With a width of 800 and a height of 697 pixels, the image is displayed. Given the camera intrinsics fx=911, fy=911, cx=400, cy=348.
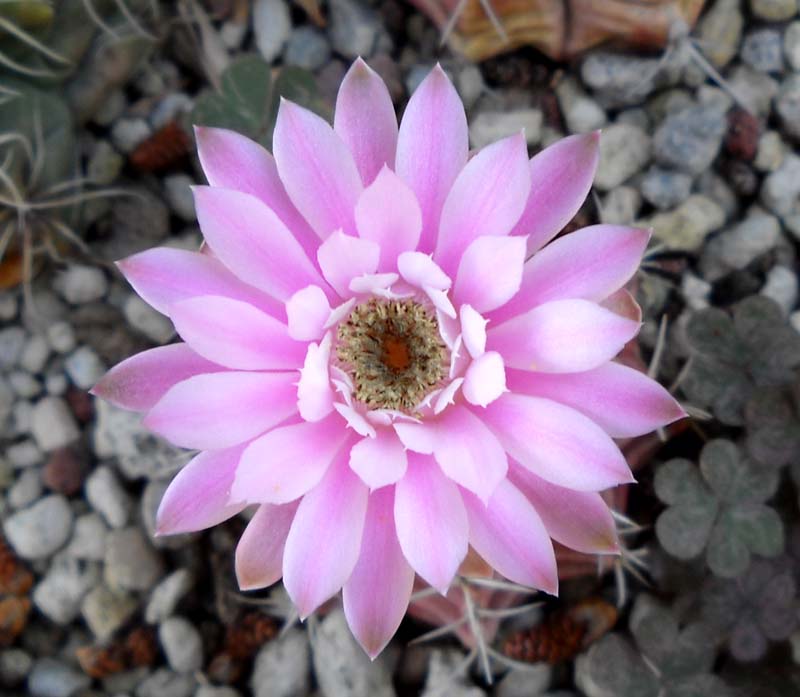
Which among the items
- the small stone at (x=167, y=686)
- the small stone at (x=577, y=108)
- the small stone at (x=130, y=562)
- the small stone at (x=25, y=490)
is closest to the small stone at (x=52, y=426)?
the small stone at (x=25, y=490)

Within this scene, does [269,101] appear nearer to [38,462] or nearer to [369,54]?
[369,54]

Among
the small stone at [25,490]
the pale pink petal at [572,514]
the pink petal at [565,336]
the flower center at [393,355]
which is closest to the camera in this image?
the pink petal at [565,336]

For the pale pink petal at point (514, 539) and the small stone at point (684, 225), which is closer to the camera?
the pale pink petal at point (514, 539)

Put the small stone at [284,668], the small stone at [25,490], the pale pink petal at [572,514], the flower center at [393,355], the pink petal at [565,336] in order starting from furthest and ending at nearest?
the small stone at [25,490] < the small stone at [284,668] < the flower center at [393,355] < the pale pink petal at [572,514] < the pink petal at [565,336]

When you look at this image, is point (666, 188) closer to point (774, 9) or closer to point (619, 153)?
point (619, 153)

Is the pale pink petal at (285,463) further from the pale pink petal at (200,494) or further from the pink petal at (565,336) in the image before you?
the pink petal at (565,336)

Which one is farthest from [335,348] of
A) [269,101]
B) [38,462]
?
[38,462]
